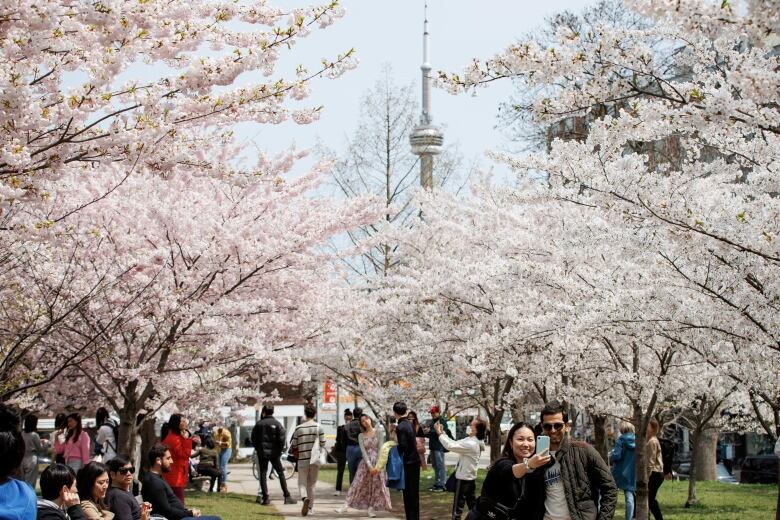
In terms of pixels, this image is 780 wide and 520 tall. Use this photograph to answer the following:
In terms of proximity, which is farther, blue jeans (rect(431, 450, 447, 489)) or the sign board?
the sign board

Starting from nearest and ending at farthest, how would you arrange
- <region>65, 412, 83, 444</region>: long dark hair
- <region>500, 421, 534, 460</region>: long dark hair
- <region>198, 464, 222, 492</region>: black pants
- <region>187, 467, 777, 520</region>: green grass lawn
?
<region>500, 421, 534, 460</region>: long dark hair → <region>65, 412, 83, 444</region>: long dark hair → <region>187, 467, 777, 520</region>: green grass lawn → <region>198, 464, 222, 492</region>: black pants

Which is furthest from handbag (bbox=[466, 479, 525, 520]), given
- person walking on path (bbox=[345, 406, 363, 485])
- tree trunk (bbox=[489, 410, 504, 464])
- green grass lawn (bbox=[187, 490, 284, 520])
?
tree trunk (bbox=[489, 410, 504, 464])

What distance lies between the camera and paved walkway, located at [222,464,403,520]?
1571 centimetres

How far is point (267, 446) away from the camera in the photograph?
691 inches

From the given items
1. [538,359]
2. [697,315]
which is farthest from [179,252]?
[697,315]

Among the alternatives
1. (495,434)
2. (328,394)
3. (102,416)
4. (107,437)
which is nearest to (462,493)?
(107,437)

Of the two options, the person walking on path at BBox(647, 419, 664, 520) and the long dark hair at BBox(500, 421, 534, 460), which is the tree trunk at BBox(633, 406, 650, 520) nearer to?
the person walking on path at BBox(647, 419, 664, 520)

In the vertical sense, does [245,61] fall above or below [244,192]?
below

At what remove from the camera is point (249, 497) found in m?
19.1

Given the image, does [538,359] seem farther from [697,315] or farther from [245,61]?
[245,61]

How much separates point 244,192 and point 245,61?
335 inches

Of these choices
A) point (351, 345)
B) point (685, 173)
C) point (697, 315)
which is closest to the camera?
point (697, 315)

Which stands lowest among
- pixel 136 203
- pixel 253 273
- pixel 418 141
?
pixel 253 273

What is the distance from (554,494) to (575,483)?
154 mm
